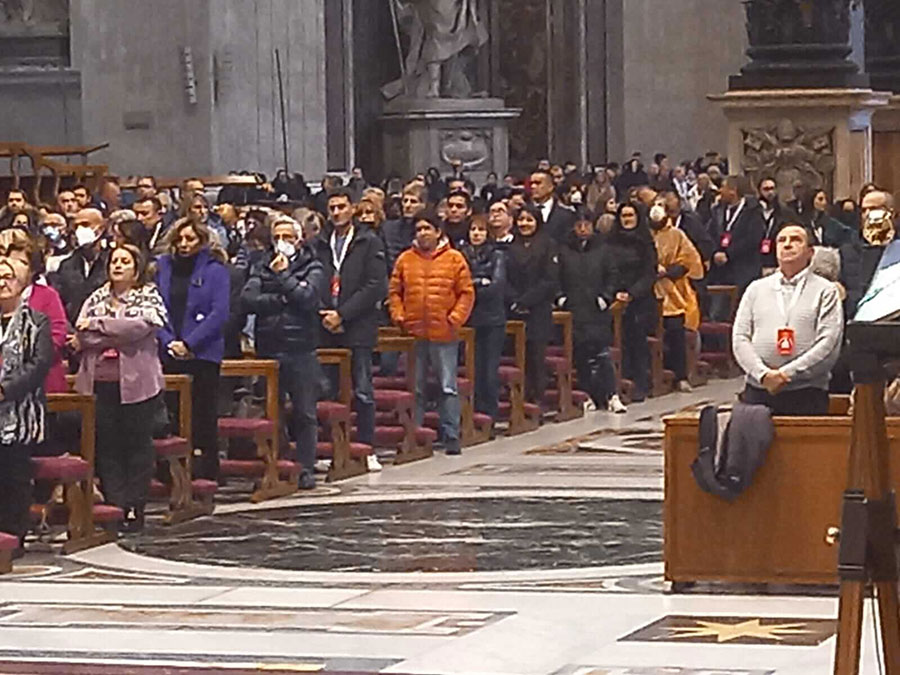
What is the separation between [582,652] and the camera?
41.1ft

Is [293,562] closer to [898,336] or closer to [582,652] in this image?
[582,652]

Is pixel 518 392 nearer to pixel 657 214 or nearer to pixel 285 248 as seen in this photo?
pixel 657 214

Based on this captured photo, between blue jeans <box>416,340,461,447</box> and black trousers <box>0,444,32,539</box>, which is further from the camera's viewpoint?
blue jeans <box>416,340,461,447</box>

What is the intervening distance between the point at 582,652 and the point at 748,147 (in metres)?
19.4

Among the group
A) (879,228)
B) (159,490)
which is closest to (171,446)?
(159,490)

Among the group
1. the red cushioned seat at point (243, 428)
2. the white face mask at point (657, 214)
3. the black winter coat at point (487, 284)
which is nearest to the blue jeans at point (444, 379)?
the black winter coat at point (487, 284)

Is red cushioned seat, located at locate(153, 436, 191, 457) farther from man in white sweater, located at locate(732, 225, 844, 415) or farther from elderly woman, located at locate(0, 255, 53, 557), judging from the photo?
man in white sweater, located at locate(732, 225, 844, 415)

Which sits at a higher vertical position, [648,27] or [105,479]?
[648,27]

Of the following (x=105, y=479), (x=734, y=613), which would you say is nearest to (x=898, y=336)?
(x=734, y=613)

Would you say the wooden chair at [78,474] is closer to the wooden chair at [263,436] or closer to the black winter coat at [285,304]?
the wooden chair at [263,436]

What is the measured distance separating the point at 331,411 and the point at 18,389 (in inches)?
182

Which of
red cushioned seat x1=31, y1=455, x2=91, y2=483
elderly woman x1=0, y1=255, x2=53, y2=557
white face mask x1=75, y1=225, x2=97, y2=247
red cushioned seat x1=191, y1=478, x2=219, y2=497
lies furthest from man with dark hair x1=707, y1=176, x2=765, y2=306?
elderly woman x1=0, y1=255, x2=53, y2=557

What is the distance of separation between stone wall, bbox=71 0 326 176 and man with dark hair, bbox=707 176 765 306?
30.4 feet

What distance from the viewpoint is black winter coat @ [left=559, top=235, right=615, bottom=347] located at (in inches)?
956
